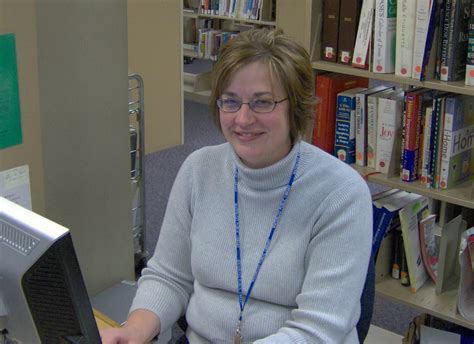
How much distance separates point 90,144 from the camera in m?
1.95

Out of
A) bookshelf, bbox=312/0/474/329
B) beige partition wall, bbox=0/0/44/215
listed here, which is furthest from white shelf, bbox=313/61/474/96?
beige partition wall, bbox=0/0/44/215

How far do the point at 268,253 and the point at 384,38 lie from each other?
1.05 m

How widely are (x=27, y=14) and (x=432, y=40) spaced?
4.00 feet

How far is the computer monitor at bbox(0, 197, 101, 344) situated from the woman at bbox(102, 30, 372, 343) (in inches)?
19.8

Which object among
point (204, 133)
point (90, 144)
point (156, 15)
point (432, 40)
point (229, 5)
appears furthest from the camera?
point (229, 5)

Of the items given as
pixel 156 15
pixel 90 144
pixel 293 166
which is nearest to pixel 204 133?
pixel 156 15

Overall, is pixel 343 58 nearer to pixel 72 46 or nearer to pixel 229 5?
pixel 72 46

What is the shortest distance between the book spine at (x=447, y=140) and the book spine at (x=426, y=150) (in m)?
0.05

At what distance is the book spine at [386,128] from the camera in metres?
2.35

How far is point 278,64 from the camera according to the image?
1.50 m

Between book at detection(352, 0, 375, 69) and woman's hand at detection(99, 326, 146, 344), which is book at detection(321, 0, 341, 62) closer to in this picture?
book at detection(352, 0, 375, 69)

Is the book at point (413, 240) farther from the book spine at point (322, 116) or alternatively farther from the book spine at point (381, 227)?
the book spine at point (322, 116)

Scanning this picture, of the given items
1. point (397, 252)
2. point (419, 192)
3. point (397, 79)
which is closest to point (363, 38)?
point (397, 79)

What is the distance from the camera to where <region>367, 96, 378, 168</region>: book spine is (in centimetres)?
240
